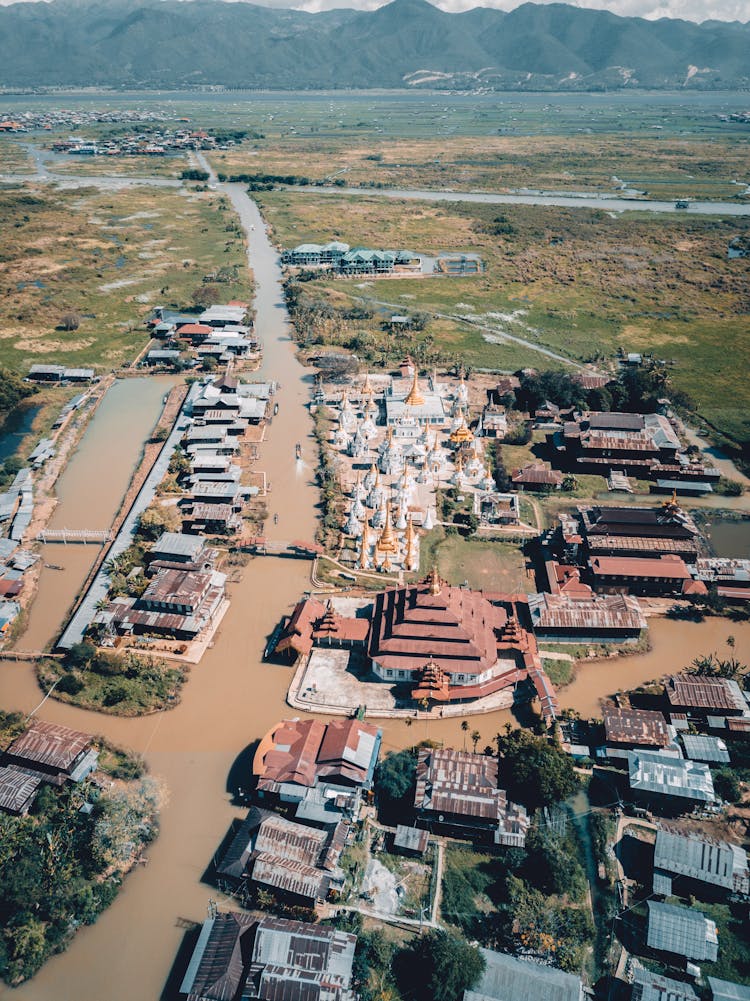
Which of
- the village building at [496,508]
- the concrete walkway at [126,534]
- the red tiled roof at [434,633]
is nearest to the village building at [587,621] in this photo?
the red tiled roof at [434,633]

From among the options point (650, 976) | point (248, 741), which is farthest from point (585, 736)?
point (248, 741)

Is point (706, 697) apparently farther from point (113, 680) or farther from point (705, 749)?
point (113, 680)

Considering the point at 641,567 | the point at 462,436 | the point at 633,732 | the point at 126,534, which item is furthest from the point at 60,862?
the point at 462,436

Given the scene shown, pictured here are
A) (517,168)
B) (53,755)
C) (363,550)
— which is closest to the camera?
(53,755)

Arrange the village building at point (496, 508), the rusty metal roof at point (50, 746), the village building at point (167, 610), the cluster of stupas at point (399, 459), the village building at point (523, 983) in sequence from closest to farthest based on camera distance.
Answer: the village building at point (523, 983), the rusty metal roof at point (50, 746), the village building at point (167, 610), the cluster of stupas at point (399, 459), the village building at point (496, 508)

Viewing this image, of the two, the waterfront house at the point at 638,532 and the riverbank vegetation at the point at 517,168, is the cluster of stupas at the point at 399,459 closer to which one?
the waterfront house at the point at 638,532

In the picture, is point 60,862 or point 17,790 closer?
point 60,862

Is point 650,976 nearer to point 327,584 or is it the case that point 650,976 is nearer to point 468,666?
point 468,666
